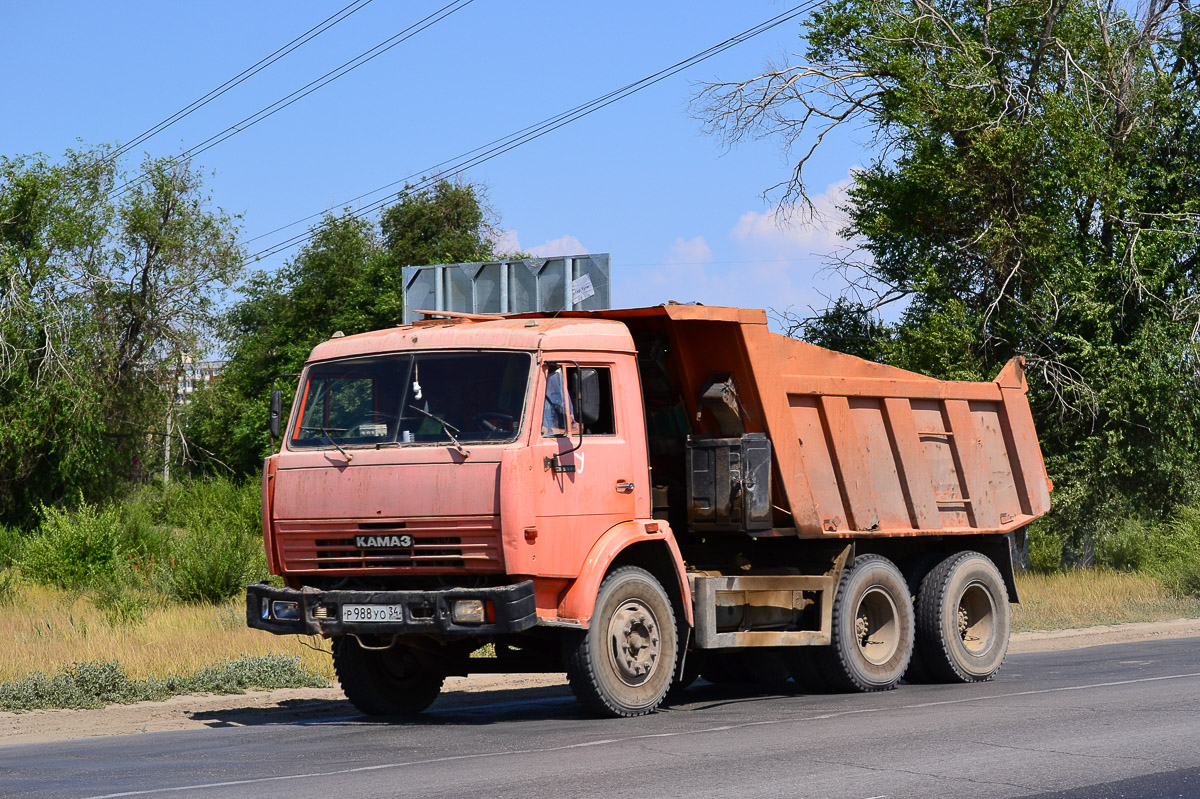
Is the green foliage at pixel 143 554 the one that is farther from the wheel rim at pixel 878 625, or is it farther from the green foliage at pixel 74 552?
the wheel rim at pixel 878 625

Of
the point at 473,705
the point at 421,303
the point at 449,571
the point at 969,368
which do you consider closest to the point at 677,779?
the point at 449,571

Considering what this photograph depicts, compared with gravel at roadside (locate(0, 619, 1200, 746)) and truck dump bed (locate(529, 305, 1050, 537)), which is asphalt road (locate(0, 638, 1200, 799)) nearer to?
gravel at roadside (locate(0, 619, 1200, 746))

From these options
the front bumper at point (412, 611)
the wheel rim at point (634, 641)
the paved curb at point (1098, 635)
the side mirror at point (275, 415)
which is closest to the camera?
the front bumper at point (412, 611)

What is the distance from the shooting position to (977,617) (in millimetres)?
13477

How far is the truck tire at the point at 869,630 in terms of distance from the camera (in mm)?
11734

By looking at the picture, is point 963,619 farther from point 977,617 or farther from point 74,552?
point 74,552

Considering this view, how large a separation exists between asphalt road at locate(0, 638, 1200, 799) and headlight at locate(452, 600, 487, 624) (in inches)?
30.2

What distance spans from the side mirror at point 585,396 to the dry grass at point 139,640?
188 inches

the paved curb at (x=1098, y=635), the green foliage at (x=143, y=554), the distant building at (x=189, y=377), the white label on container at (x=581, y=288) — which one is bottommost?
the paved curb at (x=1098, y=635)

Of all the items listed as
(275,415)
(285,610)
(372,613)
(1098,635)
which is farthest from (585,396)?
(1098,635)

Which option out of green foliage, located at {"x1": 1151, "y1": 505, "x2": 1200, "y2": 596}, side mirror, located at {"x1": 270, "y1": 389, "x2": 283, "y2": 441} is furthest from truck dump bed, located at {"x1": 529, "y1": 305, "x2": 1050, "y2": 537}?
green foliage, located at {"x1": 1151, "y1": 505, "x2": 1200, "y2": 596}

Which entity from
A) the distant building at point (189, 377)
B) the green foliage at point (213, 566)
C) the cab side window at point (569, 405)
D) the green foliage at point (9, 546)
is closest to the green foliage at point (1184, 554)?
the green foliage at point (213, 566)

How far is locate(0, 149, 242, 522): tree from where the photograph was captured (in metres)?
26.1

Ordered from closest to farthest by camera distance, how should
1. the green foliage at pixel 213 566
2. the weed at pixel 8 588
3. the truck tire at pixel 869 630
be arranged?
the truck tire at pixel 869 630 → the weed at pixel 8 588 → the green foliage at pixel 213 566
